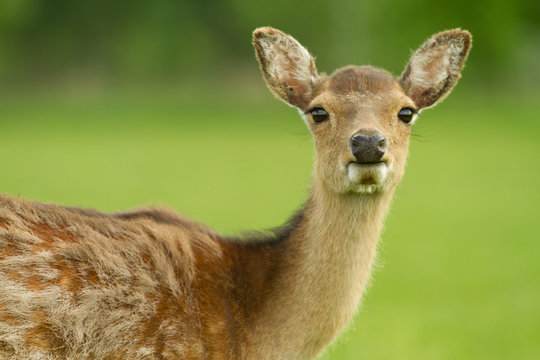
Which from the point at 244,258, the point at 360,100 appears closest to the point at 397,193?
the point at 360,100

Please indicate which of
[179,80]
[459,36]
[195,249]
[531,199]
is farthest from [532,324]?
[179,80]

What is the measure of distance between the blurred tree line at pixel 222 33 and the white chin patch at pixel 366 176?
37104 mm

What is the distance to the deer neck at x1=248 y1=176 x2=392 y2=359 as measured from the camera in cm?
673

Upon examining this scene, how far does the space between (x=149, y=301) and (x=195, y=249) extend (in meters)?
0.83

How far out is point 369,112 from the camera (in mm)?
6883

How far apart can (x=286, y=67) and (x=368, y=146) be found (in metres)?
1.52

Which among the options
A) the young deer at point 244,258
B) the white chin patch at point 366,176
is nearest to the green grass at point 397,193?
the young deer at point 244,258

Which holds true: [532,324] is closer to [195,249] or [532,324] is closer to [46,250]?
[195,249]

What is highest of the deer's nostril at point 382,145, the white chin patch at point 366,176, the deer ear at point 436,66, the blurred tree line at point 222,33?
the deer ear at point 436,66

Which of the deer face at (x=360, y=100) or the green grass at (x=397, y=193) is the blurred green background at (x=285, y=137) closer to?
the green grass at (x=397, y=193)

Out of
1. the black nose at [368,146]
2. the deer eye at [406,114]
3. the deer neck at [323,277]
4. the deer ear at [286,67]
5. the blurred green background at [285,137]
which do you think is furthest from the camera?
the blurred green background at [285,137]

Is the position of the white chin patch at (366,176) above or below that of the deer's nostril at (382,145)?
below

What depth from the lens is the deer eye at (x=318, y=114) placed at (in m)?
7.11

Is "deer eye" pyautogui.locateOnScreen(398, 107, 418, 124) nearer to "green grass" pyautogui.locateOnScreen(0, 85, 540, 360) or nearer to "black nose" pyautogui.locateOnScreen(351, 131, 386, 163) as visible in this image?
"black nose" pyautogui.locateOnScreen(351, 131, 386, 163)
